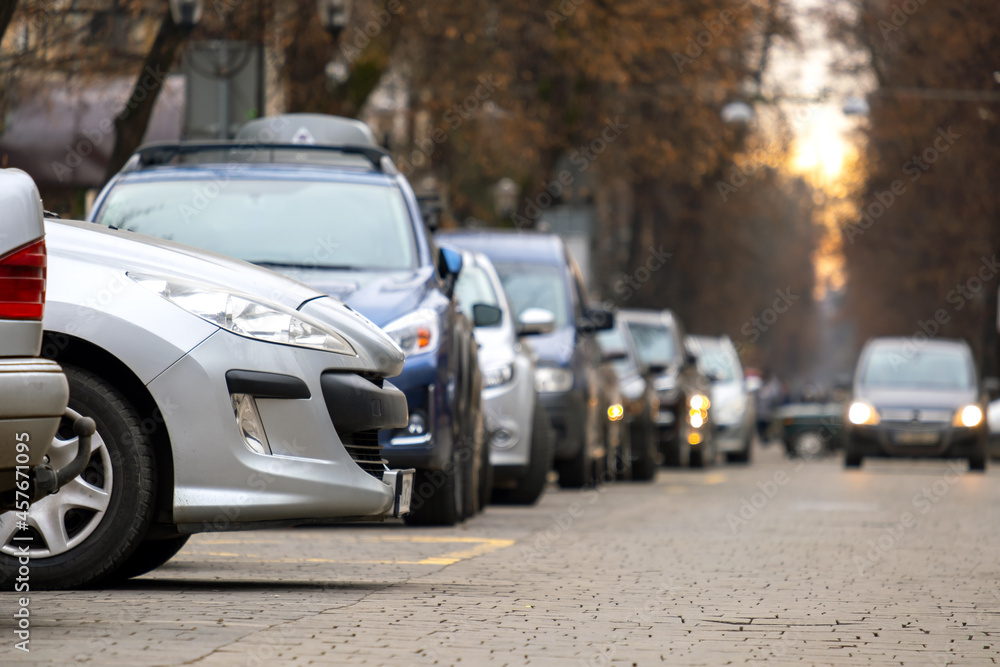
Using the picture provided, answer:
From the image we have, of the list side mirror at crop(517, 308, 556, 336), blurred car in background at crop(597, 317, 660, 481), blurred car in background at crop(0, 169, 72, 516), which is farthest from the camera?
blurred car in background at crop(597, 317, 660, 481)

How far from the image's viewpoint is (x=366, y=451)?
717 centimetres

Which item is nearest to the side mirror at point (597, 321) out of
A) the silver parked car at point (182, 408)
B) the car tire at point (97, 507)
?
the silver parked car at point (182, 408)

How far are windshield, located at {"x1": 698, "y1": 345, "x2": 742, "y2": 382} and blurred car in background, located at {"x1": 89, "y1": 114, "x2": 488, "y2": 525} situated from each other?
19.7 metres

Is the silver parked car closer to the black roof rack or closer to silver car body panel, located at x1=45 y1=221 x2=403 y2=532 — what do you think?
silver car body panel, located at x1=45 y1=221 x2=403 y2=532

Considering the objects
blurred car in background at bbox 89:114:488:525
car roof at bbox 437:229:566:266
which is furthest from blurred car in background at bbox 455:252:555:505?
car roof at bbox 437:229:566:266

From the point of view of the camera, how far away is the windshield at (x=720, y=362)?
31.3 meters

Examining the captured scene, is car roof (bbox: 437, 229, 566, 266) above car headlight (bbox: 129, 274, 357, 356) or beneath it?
above

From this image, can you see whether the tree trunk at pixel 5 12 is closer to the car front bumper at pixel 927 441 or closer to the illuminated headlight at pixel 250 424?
the illuminated headlight at pixel 250 424

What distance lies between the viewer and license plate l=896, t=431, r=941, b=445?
24156mm

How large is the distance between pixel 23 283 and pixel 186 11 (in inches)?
442

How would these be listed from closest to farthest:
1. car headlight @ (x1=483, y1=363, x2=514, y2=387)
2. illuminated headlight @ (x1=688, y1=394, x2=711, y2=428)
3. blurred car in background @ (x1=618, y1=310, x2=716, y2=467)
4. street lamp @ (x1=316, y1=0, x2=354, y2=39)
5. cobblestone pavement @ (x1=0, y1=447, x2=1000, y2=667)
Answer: cobblestone pavement @ (x1=0, y1=447, x2=1000, y2=667), car headlight @ (x1=483, y1=363, x2=514, y2=387), street lamp @ (x1=316, y1=0, x2=354, y2=39), blurred car in background @ (x1=618, y1=310, x2=716, y2=467), illuminated headlight @ (x1=688, y1=394, x2=711, y2=428)

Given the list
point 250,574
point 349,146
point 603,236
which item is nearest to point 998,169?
point 603,236

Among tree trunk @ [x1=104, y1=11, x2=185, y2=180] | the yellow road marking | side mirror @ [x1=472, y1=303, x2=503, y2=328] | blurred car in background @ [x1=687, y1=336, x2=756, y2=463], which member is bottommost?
blurred car in background @ [x1=687, y1=336, x2=756, y2=463]

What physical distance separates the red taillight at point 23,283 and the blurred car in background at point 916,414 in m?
19.9
